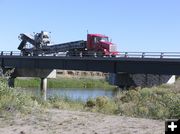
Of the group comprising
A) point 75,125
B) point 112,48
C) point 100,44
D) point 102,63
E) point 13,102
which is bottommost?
point 75,125

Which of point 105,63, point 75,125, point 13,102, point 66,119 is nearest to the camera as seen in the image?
point 75,125

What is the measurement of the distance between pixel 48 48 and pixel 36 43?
2.22 m

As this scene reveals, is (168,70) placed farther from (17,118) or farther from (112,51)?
(17,118)

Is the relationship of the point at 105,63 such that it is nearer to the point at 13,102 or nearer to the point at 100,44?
the point at 100,44

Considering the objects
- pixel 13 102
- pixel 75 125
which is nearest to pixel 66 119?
pixel 75 125

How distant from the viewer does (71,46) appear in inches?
2496

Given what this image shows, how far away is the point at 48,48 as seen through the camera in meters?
66.2

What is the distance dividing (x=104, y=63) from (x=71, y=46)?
341 inches

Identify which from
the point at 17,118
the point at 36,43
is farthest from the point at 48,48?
the point at 17,118

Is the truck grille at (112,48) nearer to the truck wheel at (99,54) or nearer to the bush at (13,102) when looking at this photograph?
the truck wheel at (99,54)

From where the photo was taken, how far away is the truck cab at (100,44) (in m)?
59.1

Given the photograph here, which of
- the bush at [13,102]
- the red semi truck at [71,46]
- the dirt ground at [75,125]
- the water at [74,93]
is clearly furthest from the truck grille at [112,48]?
the dirt ground at [75,125]

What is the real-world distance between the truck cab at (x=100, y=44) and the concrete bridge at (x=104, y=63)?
2610 mm

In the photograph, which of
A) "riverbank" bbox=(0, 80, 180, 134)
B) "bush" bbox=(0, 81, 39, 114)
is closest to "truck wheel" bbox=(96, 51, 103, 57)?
"riverbank" bbox=(0, 80, 180, 134)
